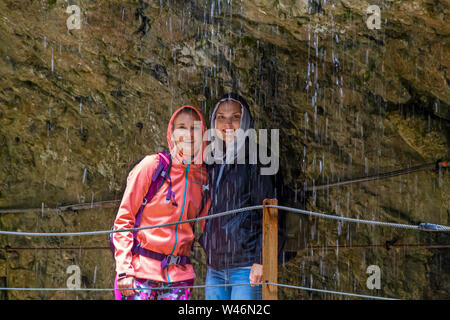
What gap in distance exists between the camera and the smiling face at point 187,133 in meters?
3.49

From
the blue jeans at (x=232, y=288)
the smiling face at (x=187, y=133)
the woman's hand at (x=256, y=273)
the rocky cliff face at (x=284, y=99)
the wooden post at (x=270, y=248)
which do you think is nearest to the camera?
the wooden post at (x=270, y=248)

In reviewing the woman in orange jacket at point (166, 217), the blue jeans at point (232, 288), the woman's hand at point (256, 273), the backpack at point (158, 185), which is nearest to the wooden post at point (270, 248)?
the woman's hand at point (256, 273)

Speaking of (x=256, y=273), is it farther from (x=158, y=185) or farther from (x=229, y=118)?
(x=229, y=118)

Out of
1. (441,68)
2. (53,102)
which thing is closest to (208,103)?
(53,102)

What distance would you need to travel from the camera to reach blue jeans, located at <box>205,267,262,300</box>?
3168 millimetres

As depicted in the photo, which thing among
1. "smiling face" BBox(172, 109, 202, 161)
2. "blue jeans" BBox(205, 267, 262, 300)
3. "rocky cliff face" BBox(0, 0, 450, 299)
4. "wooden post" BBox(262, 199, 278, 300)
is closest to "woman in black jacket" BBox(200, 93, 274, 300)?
"blue jeans" BBox(205, 267, 262, 300)

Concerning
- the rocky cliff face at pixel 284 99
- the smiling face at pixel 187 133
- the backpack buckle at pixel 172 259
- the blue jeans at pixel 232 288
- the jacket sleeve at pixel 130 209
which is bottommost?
the blue jeans at pixel 232 288

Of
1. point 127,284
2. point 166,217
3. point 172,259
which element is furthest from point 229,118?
point 127,284

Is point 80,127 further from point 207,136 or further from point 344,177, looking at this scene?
point 344,177

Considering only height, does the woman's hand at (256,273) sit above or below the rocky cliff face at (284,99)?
below

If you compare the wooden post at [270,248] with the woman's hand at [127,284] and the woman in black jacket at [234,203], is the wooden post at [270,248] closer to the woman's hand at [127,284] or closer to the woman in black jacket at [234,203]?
the woman in black jacket at [234,203]

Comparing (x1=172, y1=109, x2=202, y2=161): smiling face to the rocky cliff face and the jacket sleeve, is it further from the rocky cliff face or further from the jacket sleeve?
the rocky cliff face

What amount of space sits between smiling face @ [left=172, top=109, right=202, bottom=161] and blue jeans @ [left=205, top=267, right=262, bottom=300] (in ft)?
2.87

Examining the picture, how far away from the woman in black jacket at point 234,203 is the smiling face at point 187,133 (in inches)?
5.4
